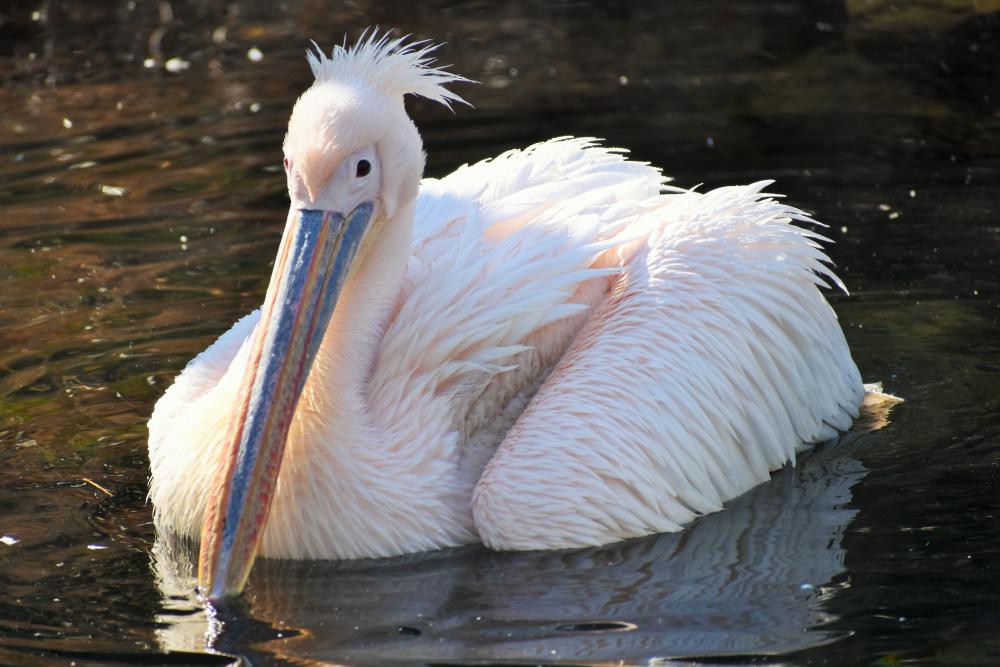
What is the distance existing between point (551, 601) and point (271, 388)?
0.97m

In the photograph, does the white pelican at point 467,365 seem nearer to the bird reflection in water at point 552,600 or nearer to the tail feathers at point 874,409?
the bird reflection in water at point 552,600

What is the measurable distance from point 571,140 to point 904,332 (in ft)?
5.56

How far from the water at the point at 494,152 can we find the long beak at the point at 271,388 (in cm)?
17

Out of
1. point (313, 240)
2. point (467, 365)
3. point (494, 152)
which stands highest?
point (313, 240)

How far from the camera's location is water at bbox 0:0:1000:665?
4.18 meters

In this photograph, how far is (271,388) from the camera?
430 cm

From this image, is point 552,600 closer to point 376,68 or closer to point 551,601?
point 551,601

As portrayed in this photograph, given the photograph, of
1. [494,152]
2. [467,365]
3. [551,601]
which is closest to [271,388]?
[467,365]

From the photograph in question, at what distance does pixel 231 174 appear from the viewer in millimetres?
8750

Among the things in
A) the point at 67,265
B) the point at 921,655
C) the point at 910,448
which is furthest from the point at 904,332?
the point at 67,265

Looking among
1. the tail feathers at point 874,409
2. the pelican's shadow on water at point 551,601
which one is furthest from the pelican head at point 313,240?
the tail feathers at point 874,409

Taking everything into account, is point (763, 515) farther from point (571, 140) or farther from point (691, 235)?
point (571, 140)

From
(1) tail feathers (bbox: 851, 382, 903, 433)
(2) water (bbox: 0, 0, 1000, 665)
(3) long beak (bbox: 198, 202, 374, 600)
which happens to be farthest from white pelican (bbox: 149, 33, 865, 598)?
(1) tail feathers (bbox: 851, 382, 903, 433)

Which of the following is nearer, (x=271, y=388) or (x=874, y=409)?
(x=271, y=388)
